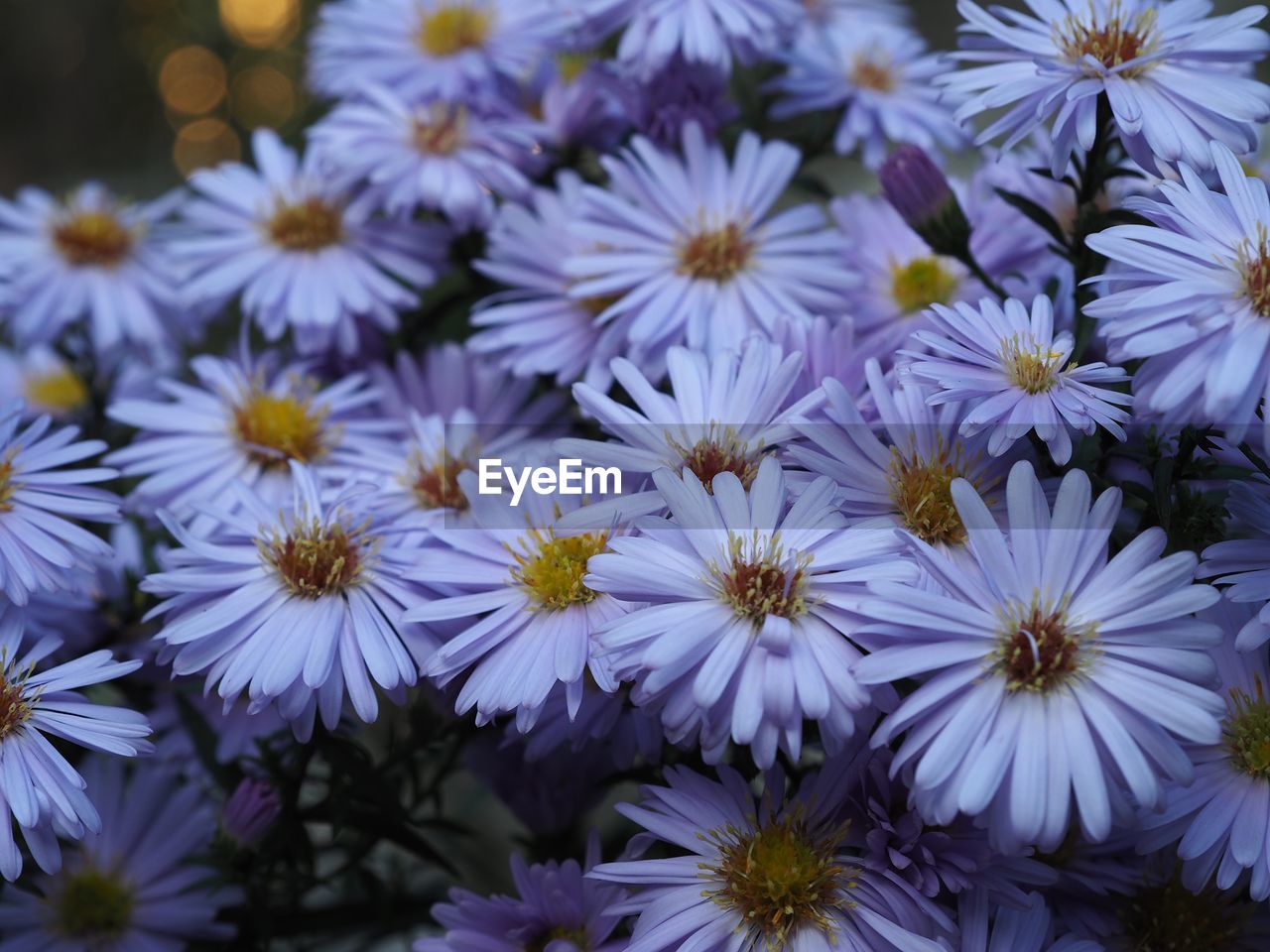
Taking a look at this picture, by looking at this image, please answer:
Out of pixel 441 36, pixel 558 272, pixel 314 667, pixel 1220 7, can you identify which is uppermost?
pixel 1220 7

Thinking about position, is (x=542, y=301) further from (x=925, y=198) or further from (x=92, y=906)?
(x=92, y=906)

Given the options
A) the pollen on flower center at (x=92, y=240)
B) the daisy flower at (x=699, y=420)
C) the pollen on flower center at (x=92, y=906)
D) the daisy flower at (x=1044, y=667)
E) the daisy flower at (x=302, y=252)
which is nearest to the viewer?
the daisy flower at (x=1044, y=667)

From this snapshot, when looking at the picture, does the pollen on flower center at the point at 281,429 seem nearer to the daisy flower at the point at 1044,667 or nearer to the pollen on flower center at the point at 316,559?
the pollen on flower center at the point at 316,559

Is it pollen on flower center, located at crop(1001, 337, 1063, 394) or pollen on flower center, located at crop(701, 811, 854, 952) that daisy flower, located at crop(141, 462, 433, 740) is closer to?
pollen on flower center, located at crop(701, 811, 854, 952)

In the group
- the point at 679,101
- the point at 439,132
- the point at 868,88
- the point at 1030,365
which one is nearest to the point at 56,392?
the point at 439,132

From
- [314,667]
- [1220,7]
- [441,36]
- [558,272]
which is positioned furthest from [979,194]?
[1220,7]

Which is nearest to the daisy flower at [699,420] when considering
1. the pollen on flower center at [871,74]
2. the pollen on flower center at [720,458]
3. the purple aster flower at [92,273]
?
the pollen on flower center at [720,458]

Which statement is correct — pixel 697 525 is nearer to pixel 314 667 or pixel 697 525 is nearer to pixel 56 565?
pixel 314 667
